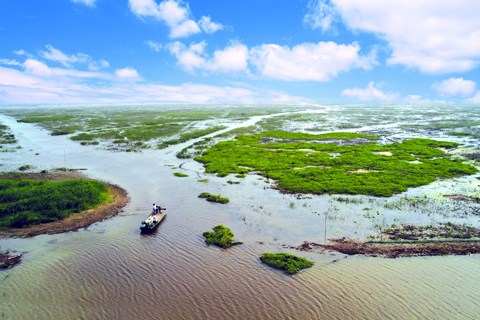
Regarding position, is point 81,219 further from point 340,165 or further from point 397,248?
point 340,165

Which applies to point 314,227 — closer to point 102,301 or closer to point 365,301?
point 365,301

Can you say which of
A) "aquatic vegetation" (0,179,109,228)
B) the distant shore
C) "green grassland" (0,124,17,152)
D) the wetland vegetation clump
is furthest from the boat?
"green grassland" (0,124,17,152)

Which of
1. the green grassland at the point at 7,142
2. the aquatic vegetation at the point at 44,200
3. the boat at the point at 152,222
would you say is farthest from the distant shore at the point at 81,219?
the green grassland at the point at 7,142

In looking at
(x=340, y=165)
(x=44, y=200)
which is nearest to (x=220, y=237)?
(x=44, y=200)

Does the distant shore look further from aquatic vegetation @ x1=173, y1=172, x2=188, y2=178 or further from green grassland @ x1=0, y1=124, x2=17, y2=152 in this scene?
green grassland @ x1=0, y1=124, x2=17, y2=152

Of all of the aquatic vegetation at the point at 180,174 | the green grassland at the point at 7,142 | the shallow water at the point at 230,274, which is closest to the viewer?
the shallow water at the point at 230,274

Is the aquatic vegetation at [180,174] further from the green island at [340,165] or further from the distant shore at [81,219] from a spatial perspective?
the distant shore at [81,219]

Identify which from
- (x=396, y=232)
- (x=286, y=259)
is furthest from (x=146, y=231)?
(x=396, y=232)
